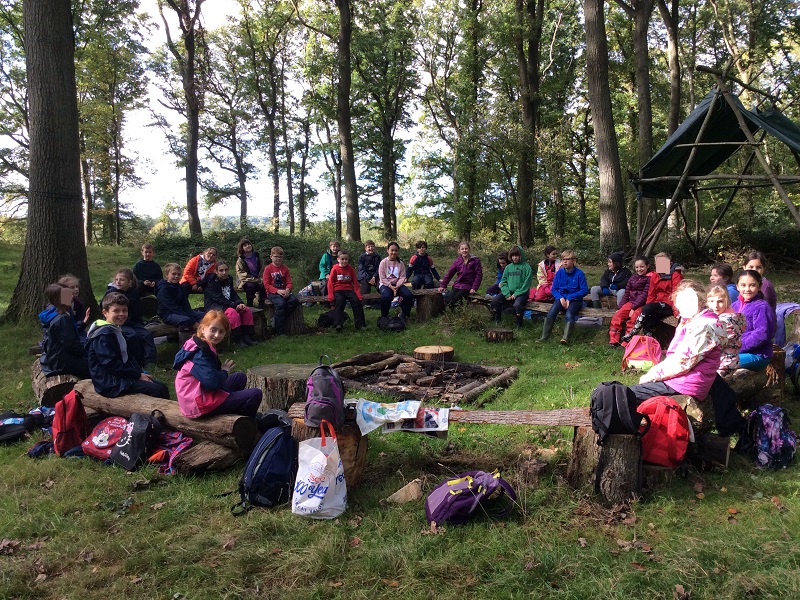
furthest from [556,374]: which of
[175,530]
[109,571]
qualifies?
[109,571]

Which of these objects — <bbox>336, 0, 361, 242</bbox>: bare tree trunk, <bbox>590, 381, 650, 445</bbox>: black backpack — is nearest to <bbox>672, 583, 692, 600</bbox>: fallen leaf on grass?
<bbox>590, 381, 650, 445</bbox>: black backpack

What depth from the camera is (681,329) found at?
4.48 meters

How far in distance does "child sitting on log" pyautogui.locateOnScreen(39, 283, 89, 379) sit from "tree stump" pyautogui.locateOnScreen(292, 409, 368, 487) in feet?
9.76

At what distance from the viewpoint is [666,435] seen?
3887 mm

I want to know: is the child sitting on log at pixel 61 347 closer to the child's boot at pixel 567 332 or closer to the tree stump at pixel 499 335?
the tree stump at pixel 499 335

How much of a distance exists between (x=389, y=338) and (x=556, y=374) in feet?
10.7

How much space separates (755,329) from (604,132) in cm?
933

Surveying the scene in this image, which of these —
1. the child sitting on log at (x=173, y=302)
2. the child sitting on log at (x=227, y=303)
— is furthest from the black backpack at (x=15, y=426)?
the child sitting on log at (x=227, y=303)

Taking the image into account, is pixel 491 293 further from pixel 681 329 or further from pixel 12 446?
pixel 12 446

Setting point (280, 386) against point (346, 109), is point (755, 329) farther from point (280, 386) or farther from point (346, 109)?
point (346, 109)

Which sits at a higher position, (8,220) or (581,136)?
(581,136)

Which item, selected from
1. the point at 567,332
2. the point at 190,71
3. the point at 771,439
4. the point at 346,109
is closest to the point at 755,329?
the point at 771,439

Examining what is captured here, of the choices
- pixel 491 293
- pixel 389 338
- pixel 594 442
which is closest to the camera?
pixel 594 442

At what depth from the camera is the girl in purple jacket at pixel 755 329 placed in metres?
4.94
